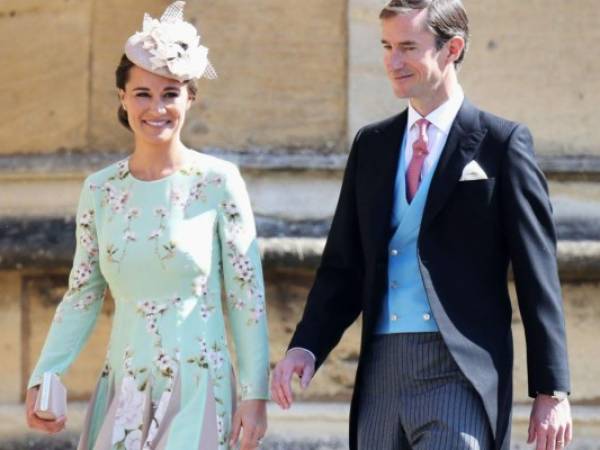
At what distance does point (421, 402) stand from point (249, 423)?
49 centimetres

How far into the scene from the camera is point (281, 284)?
642cm

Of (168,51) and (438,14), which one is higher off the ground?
(438,14)

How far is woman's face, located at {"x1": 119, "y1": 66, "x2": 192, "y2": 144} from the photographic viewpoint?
4504 mm

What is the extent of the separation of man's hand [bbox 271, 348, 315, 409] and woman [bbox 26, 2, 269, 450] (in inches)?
3.3

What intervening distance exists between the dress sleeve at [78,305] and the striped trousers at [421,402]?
879 mm

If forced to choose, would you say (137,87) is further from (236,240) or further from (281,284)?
(281,284)

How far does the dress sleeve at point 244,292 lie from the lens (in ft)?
14.5

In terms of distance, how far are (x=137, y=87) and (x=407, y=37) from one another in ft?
2.52

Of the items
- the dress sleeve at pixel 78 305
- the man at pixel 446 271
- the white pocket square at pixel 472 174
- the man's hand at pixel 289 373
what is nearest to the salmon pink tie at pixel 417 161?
the man at pixel 446 271

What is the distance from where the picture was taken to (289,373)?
433 cm

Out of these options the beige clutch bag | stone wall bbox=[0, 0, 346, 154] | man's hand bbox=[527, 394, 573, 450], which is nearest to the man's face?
man's hand bbox=[527, 394, 573, 450]

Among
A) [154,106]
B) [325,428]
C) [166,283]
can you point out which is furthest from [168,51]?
[325,428]

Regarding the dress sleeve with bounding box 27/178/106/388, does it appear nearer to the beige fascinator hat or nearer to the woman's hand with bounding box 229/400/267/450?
the beige fascinator hat

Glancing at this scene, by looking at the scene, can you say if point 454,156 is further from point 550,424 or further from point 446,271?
point 550,424
